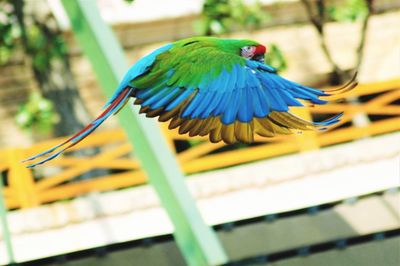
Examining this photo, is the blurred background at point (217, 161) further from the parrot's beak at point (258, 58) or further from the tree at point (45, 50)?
the parrot's beak at point (258, 58)

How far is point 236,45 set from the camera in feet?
4.09

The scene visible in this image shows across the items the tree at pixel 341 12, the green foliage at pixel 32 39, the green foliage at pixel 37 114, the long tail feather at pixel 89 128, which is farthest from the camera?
the green foliage at pixel 37 114

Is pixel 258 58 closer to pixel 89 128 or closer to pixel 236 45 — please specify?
pixel 236 45

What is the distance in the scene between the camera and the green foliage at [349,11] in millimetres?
6918

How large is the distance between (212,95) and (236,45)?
134 mm

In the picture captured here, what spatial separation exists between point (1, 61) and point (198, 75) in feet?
23.5

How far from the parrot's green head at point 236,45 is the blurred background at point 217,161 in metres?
0.80

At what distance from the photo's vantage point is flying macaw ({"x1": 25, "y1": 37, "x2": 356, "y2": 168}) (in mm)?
1095

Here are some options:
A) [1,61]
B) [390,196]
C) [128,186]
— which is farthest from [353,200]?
[1,61]

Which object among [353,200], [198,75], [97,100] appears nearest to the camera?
[198,75]

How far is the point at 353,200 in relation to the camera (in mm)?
3693

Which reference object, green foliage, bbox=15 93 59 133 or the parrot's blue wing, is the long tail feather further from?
green foliage, bbox=15 93 59 133

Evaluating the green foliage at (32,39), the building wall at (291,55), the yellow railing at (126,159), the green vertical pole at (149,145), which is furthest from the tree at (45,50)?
the green vertical pole at (149,145)

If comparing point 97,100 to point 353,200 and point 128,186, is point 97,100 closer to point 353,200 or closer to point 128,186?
point 128,186
